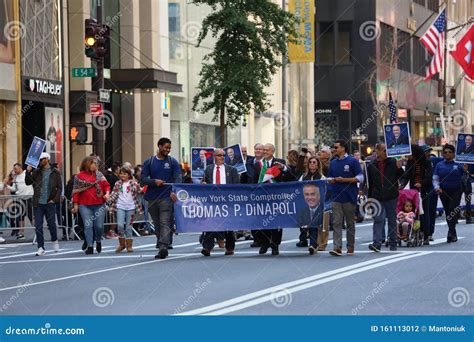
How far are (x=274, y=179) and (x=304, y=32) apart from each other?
39892mm

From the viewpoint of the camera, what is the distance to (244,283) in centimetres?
1677

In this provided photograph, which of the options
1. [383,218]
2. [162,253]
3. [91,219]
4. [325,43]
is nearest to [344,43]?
[325,43]

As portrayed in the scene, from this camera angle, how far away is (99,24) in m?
30.0

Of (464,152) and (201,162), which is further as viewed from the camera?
(201,162)

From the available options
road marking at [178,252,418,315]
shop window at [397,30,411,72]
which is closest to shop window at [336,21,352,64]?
shop window at [397,30,411,72]

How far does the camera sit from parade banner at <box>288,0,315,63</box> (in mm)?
60750

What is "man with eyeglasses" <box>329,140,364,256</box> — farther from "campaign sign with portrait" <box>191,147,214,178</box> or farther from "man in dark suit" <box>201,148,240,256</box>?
"campaign sign with portrait" <box>191,147,214,178</box>

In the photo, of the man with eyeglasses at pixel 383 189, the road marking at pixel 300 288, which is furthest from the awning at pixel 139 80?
the road marking at pixel 300 288

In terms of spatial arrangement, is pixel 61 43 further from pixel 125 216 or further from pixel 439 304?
pixel 439 304

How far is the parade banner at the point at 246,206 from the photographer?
2225 cm

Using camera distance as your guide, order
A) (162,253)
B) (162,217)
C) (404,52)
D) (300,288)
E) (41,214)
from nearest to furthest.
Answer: (300,288), (162,253), (162,217), (41,214), (404,52)

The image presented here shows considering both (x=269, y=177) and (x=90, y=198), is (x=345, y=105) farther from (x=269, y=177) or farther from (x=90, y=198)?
(x=269, y=177)

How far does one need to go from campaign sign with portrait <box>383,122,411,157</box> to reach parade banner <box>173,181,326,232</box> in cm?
226
